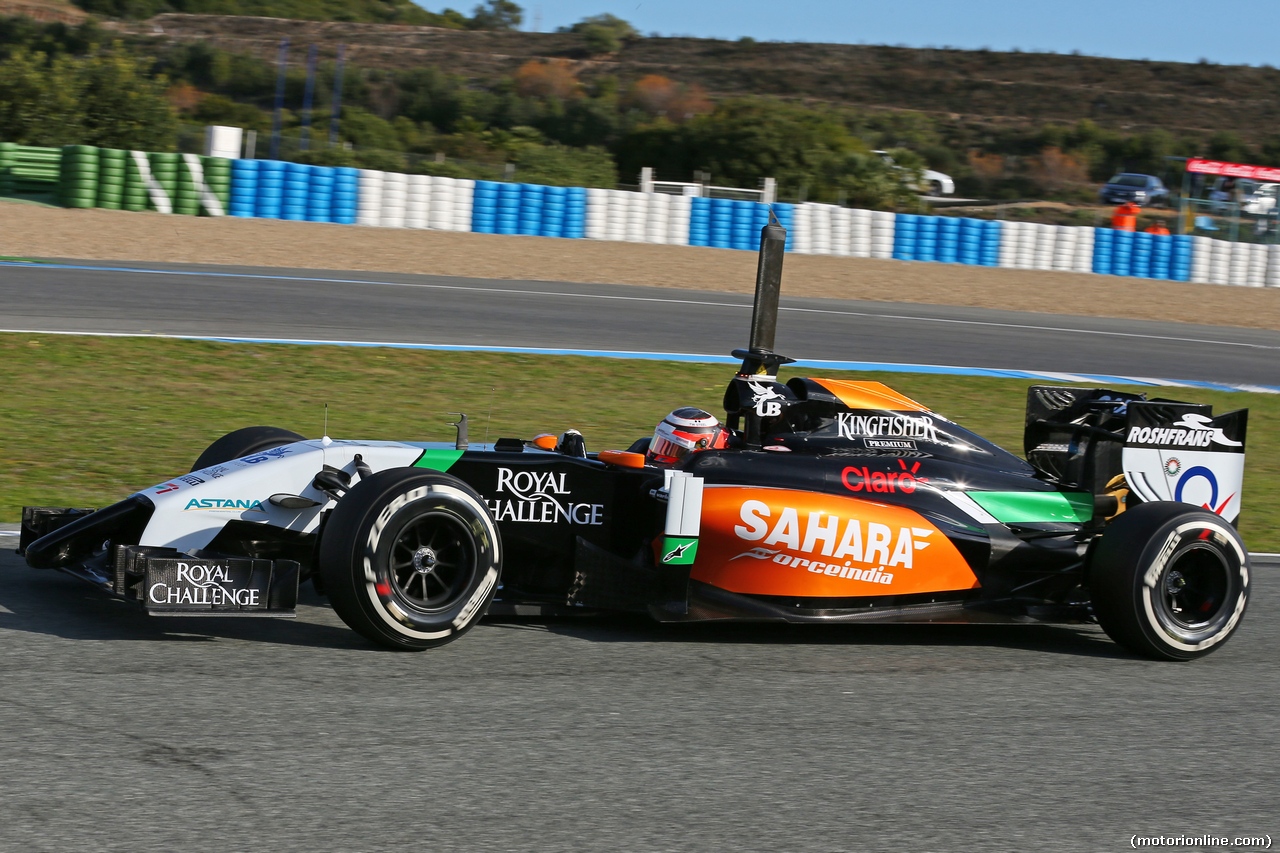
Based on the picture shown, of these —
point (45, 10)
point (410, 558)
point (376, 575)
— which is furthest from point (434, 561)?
point (45, 10)

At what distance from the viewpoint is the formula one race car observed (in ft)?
15.0

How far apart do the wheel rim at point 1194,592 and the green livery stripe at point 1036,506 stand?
16.7 inches

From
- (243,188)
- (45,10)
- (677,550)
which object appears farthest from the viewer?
(45,10)

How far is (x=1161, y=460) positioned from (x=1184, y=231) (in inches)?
1098

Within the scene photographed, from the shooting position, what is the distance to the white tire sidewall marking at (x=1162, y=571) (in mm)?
5215

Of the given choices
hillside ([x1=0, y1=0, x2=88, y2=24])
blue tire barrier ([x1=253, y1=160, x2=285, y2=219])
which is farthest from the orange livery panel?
hillside ([x1=0, y1=0, x2=88, y2=24])

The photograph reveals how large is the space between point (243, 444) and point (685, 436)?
173 cm

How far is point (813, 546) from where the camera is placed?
512cm

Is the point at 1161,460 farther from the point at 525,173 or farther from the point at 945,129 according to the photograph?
the point at 945,129

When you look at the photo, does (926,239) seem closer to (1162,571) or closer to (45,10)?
(1162,571)

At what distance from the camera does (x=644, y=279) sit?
877 inches

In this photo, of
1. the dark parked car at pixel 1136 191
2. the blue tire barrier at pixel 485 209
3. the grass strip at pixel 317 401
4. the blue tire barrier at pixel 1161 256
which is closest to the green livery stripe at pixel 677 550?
the grass strip at pixel 317 401

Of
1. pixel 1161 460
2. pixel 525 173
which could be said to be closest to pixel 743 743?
pixel 1161 460

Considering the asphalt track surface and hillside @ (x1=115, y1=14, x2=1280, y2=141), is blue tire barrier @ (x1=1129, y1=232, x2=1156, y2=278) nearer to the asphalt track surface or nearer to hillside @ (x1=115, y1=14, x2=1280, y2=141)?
the asphalt track surface
